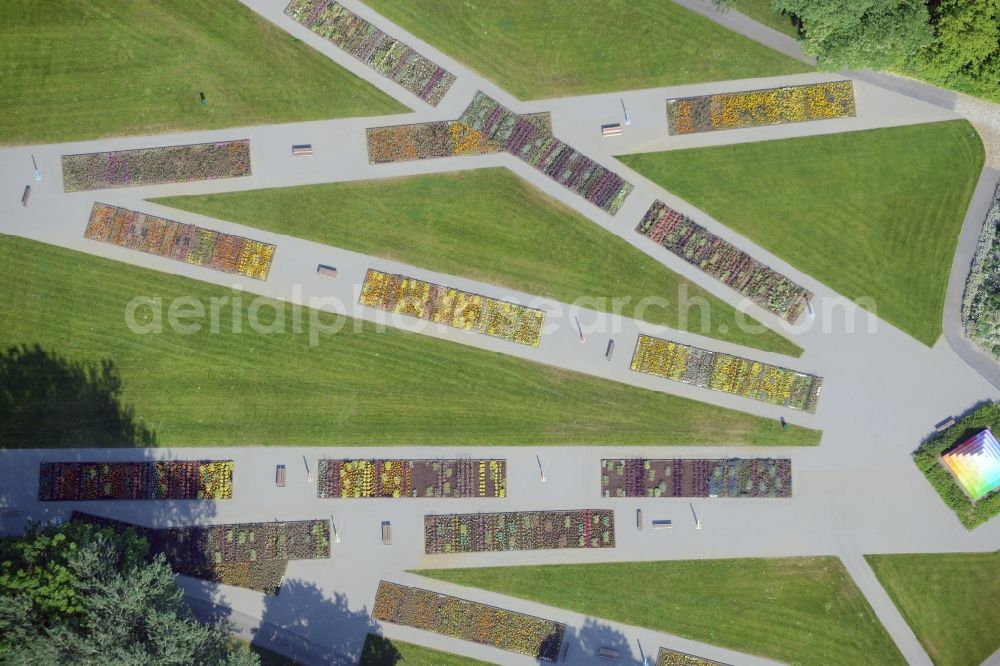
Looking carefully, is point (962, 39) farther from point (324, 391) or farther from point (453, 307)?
point (324, 391)

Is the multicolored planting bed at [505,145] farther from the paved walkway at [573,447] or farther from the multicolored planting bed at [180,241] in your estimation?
the multicolored planting bed at [180,241]

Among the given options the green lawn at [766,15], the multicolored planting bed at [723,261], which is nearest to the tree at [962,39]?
the green lawn at [766,15]

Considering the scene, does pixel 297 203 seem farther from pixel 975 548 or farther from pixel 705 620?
pixel 975 548

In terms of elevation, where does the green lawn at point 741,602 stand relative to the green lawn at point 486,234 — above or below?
below

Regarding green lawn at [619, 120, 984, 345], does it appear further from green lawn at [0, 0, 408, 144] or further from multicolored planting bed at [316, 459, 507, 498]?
multicolored planting bed at [316, 459, 507, 498]

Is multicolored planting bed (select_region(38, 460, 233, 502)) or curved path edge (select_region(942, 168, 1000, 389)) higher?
curved path edge (select_region(942, 168, 1000, 389))

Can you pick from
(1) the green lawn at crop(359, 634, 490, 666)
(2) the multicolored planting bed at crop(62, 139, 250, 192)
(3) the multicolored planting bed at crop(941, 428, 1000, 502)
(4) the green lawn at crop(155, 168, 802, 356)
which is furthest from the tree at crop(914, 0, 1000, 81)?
(1) the green lawn at crop(359, 634, 490, 666)
